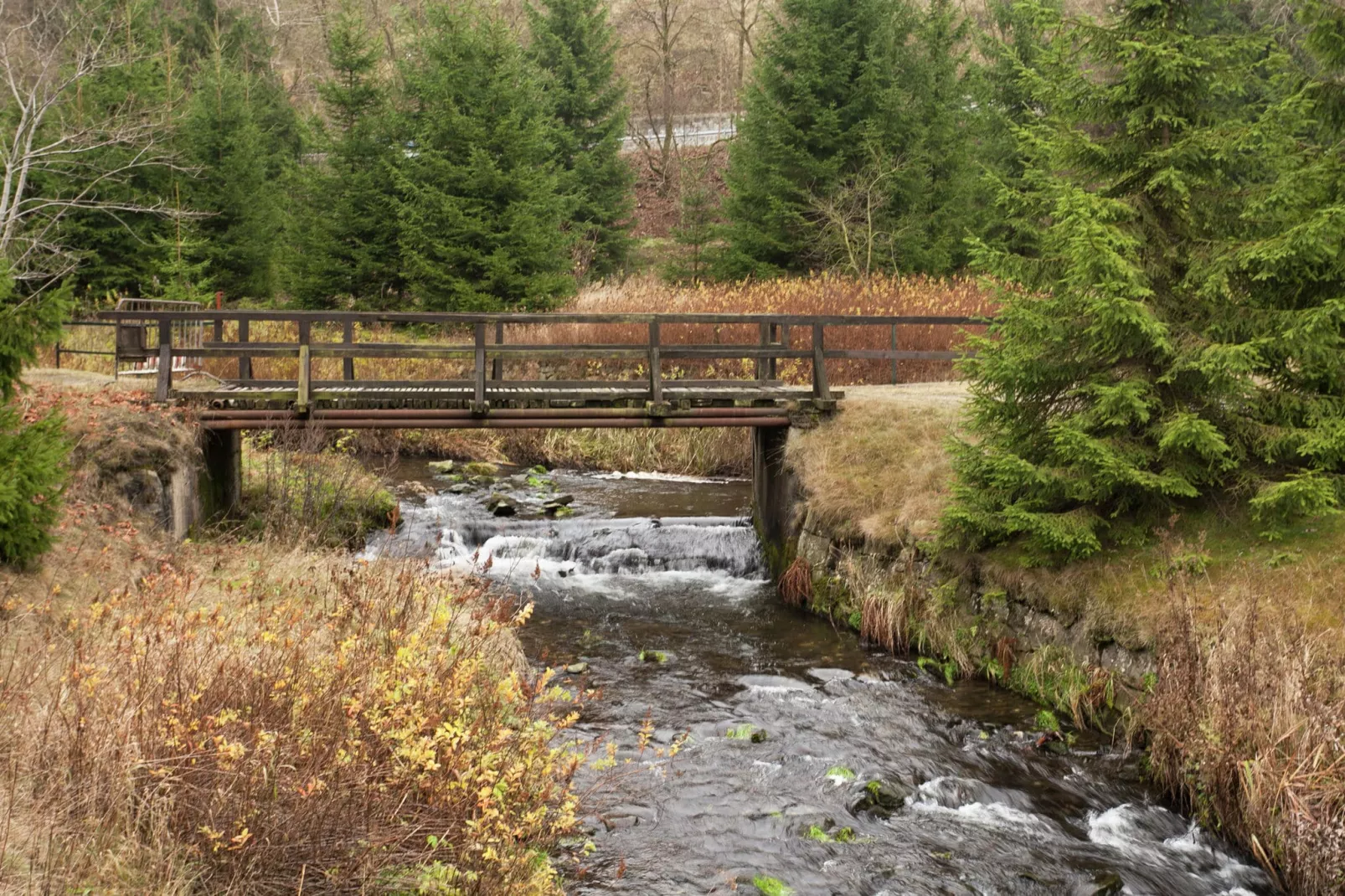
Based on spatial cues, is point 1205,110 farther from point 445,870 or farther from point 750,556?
point 445,870

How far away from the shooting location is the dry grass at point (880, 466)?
12.3m

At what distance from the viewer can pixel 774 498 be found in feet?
49.6

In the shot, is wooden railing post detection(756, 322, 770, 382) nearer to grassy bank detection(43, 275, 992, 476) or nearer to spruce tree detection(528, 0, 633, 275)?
grassy bank detection(43, 275, 992, 476)

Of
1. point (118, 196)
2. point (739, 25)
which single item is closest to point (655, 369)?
point (118, 196)

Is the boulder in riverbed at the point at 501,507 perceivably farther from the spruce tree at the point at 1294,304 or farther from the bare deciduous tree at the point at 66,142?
the bare deciduous tree at the point at 66,142

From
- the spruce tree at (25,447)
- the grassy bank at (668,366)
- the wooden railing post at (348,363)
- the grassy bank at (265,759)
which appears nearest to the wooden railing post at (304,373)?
the wooden railing post at (348,363)

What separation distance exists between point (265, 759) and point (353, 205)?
23820mm

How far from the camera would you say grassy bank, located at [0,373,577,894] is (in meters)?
4.59

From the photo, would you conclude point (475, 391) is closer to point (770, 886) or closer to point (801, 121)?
point (770, 886)

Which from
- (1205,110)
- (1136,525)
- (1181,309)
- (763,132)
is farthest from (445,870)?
(763,132)

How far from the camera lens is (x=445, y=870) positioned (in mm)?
5094

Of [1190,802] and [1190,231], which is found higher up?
[1190,231]

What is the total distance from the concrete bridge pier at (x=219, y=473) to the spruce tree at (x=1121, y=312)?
9038 mm

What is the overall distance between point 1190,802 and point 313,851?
19.1ft
